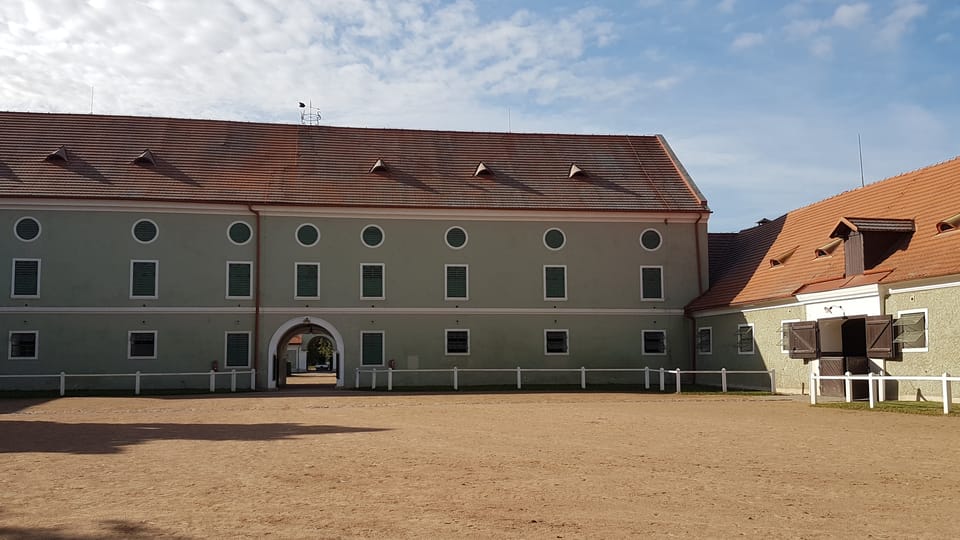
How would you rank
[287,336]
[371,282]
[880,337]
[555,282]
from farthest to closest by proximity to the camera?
[555,282] → [287,336] → [371,282] → [880,337]

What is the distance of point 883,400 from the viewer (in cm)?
2214

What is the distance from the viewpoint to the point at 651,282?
112 feet

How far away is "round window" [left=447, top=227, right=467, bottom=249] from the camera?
33219 millimetres

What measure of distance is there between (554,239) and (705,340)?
22.0 ft

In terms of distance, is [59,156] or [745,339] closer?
[745,339]

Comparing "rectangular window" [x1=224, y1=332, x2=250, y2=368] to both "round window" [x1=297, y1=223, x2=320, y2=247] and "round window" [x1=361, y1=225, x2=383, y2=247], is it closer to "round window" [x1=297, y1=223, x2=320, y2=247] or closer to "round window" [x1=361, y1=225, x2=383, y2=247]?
"round window" [x1=297, y1=223, x2=320, y2=247]

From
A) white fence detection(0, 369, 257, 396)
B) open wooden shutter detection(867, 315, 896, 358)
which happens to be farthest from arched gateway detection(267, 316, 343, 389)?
open wooden shutter detection(867, 315, 896, 358)

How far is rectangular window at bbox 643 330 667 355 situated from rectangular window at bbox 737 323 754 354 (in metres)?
3.87

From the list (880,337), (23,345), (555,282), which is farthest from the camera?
(555,282)

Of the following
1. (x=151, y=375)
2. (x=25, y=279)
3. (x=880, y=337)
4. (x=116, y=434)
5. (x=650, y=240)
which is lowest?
(x=116, y=434)

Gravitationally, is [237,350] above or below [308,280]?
below

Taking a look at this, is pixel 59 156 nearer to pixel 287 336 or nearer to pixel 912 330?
pixel 287 336

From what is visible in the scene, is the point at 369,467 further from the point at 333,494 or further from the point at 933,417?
the point at 933,417

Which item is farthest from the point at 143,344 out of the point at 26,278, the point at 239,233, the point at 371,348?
the point at 371,348
